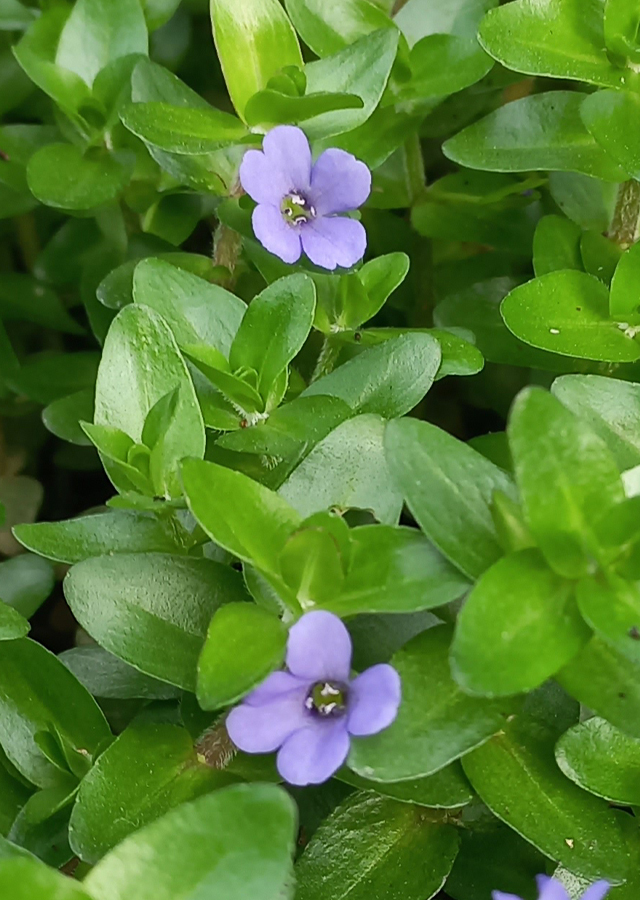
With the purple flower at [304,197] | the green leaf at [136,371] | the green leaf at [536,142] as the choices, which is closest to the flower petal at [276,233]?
the purple flower at [304,197]

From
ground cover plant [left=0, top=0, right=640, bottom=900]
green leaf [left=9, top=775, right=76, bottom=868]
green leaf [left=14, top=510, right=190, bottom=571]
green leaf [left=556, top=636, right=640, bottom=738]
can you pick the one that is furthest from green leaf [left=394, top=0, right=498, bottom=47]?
green leaf [left=9, top=775, right=76, bottom=868]

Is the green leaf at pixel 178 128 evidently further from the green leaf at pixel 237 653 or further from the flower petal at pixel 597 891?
the flower petal at pixel 597 891

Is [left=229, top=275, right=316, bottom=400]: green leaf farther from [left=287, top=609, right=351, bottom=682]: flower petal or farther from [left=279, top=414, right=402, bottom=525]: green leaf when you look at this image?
[left=287, top=609, right=351, bottom=682]: flower petal

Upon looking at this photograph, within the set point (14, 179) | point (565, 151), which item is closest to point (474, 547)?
point (565, 151)

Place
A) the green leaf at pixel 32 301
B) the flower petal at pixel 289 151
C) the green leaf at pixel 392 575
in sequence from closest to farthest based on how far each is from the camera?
the green leaf at pixel 392 575 → the flower petal at pixel 289 151 → the green leaf at pixel 32 301

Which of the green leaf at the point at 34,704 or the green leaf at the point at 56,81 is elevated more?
the green leaf at the point at 56,81

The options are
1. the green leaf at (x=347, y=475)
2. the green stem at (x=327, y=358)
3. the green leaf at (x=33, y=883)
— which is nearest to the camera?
the green leaf at (x=33, y=883)

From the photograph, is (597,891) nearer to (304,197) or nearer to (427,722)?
(427,722)

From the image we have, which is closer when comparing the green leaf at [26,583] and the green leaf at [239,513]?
the green leaf at [239,513]
